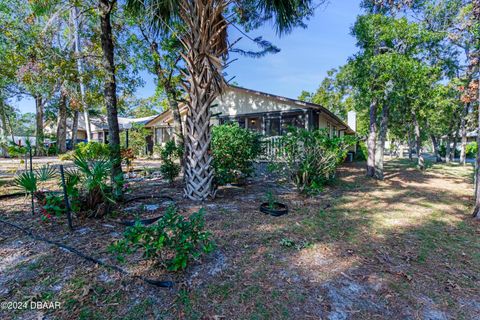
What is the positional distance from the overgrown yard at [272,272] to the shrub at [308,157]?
5.00 ft

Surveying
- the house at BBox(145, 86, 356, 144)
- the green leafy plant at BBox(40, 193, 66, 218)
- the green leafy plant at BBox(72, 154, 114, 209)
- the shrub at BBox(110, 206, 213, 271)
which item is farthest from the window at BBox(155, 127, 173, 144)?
the shrub at BBox(110, 206, 213, 271)

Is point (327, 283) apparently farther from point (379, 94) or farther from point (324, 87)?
point (324, 87)

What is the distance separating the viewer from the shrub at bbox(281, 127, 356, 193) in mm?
5824

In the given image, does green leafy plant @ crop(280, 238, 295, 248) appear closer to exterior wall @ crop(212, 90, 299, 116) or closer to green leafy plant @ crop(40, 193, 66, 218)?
green leafy plant @ crop(40, 193, 66, 218)

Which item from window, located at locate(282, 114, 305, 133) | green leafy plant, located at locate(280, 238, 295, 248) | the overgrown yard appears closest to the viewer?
the overgrown yard

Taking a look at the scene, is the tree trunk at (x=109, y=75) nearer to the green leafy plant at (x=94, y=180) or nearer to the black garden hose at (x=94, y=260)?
the green leafy plant at (x=94, y=180)

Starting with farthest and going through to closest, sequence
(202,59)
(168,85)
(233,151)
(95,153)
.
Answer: (168,85), (233,151), (95,153), (202,59)

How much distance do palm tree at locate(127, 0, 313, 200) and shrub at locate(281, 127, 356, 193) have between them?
224cm

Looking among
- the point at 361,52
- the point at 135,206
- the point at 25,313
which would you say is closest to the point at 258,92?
the point at 361,52

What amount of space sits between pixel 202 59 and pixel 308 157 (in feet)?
11.1

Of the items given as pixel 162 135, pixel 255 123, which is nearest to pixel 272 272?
pixel 255 123

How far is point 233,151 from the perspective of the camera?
21.4 ft

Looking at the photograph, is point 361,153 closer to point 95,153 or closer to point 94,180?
point 95,153

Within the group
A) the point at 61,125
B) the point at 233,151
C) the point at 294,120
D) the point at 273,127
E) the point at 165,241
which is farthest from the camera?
the point at 61,125
